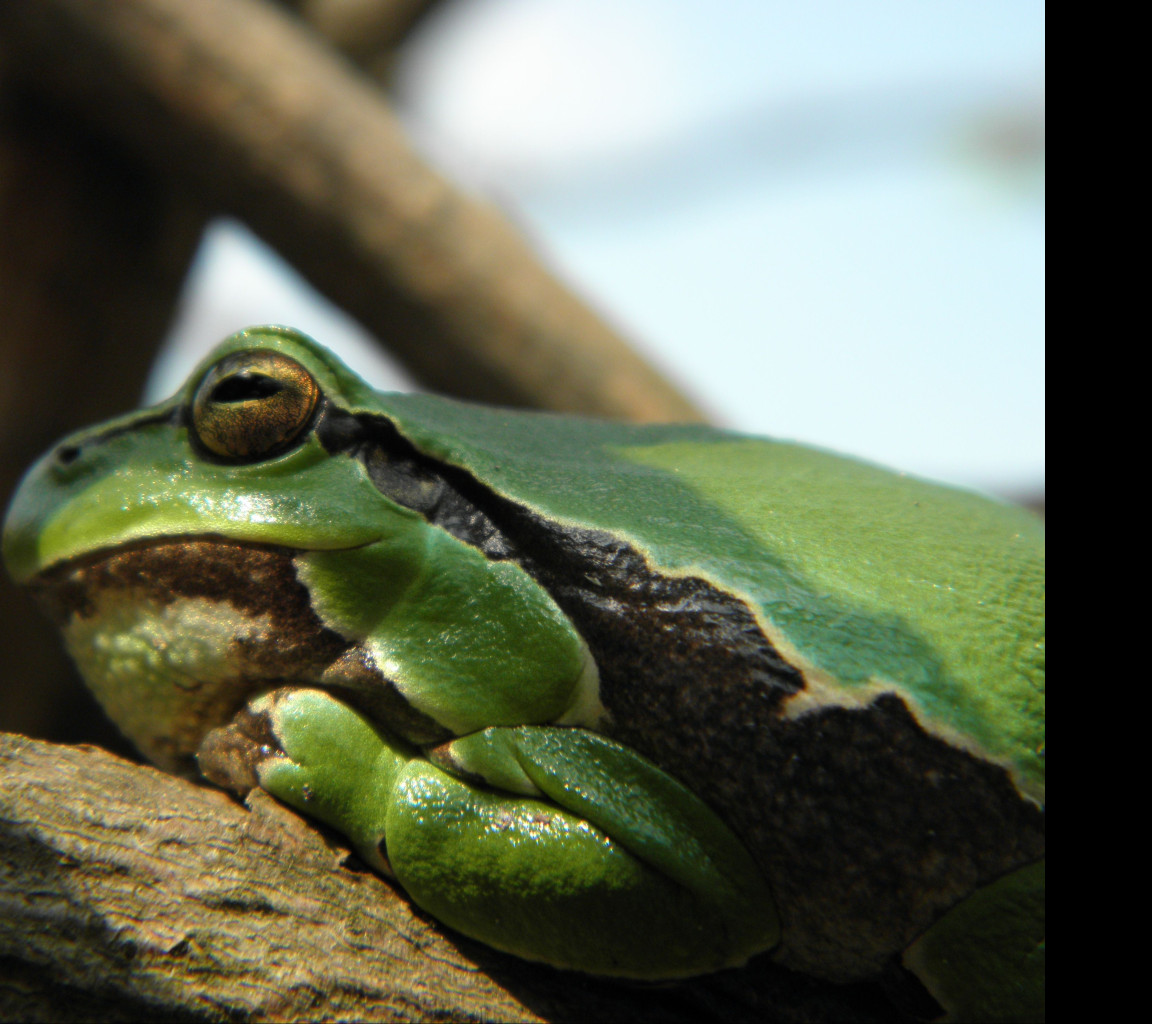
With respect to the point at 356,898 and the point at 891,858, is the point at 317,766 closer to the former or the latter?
the point at 356,898

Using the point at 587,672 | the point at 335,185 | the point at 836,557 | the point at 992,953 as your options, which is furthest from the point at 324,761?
the point at 335,185

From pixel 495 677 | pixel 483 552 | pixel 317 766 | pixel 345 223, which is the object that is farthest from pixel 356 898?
pixel 345 223

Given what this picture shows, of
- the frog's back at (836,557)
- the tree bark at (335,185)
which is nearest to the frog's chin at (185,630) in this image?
the frog's back at (836,557)

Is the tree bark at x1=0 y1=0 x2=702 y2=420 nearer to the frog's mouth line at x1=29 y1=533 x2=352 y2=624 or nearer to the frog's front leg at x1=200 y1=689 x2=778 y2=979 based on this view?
the frog's mouth line at x1=29 y1=533 x2=352 y2=624

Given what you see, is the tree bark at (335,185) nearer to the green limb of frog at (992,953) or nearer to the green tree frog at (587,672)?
the green tree frog at (587,672)

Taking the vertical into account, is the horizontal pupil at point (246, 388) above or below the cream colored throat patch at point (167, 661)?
above

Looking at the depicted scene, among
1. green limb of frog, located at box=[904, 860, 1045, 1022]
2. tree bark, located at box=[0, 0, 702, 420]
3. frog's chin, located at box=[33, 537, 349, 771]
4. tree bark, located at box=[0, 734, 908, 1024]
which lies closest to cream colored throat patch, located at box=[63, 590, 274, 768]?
frog's chin, located at box=[33, 537, 349, 771]

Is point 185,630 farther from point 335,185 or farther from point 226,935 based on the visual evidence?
point 335,185
